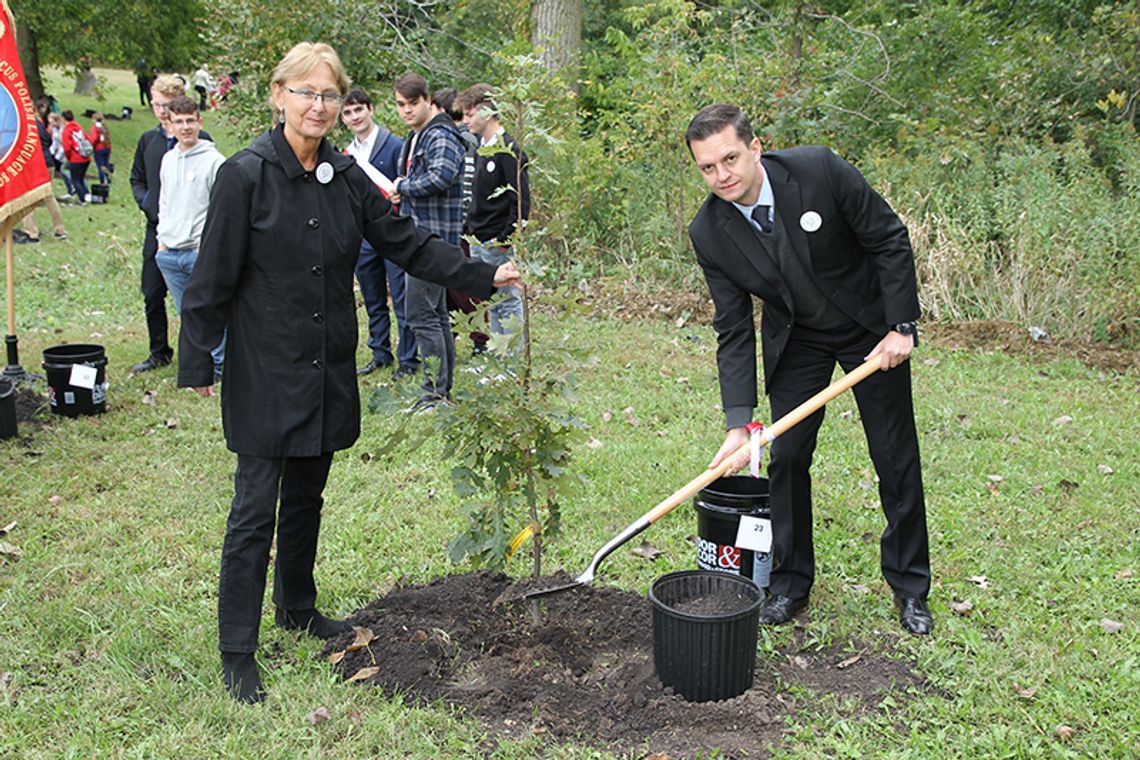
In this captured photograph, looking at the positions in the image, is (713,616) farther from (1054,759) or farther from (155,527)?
(155,527)

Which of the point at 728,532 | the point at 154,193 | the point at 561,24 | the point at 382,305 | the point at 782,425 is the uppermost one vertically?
the point at 561,24

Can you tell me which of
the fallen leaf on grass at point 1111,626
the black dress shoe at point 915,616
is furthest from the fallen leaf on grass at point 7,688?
the fallen leaf on grass at point 1111,626

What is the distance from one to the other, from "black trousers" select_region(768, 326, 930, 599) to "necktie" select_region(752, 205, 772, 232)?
1.59 feet

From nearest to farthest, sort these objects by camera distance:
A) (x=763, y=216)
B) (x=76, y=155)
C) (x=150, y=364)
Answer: (x=763, y=216) → (x=150, y=364) → (x=76, y=155)

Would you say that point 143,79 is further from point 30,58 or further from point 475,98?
point 475,98

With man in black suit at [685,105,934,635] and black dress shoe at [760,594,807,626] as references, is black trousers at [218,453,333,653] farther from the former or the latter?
black dress shoe at [760,594,807,626]

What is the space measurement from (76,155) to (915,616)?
20.9 m

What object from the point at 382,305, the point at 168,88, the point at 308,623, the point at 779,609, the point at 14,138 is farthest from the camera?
the point at 382,305

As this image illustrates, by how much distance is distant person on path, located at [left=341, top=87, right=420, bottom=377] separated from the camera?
805 cm

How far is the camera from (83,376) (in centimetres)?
738

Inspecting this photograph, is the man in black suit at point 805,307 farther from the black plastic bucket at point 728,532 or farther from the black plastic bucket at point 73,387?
the black plastic bucket at point 73,387

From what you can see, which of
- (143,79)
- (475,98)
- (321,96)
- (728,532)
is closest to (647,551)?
(728,532)

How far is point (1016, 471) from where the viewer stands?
6.20 m

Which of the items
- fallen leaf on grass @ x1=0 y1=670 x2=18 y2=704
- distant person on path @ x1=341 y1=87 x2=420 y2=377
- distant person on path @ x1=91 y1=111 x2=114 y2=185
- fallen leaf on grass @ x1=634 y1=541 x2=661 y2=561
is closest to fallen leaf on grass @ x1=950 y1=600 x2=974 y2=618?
fallen leaf on grass @ x1=634 y1=541 x2=661 y2=561
